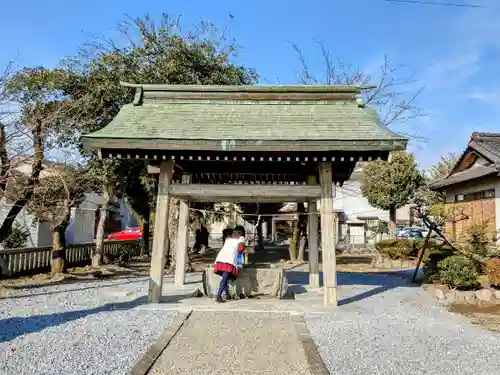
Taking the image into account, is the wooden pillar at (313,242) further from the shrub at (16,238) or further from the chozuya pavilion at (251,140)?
the shrub at (16,238)

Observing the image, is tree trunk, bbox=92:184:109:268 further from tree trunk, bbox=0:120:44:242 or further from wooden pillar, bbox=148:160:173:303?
wooden pillar, bbox=148:160:173:303

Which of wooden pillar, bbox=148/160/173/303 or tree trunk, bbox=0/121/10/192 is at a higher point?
tree trunk, bbox=0/121/10/192

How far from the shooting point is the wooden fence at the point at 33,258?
12.8m

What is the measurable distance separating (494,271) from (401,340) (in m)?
5.16

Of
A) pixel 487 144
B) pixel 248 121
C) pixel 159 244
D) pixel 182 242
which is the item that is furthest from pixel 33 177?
pixel 487 144

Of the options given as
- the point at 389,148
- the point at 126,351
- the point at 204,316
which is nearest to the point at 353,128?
the point at 389,148

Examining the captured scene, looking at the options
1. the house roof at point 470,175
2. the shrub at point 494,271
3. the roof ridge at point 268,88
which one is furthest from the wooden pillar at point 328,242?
the house roof at point 470,175

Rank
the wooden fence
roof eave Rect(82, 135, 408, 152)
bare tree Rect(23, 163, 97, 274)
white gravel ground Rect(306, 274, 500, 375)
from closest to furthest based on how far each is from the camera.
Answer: white gravel ground Rect(306, 274, 500, 375)
roof eave Rect(82, 135, 408, 152)
bare tree Rect(23, 163, 97, 274)
the wooden fence

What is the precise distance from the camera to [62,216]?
13.5 m

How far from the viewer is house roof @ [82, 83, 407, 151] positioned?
8.39 metres

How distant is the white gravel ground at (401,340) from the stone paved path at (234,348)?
47 centimetres

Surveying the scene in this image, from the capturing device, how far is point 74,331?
22.0 feet

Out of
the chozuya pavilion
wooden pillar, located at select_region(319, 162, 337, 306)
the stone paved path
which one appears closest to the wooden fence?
the chozuya pavilion

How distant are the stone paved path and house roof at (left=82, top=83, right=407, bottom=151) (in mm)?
3231
